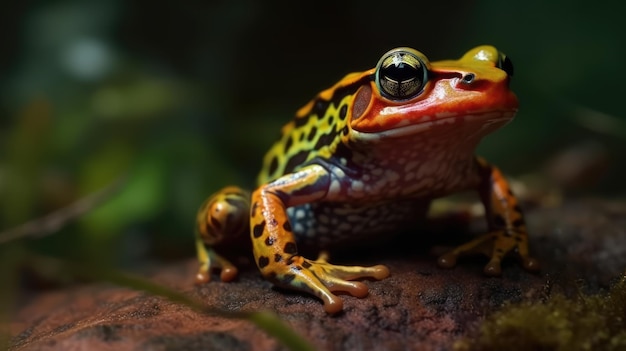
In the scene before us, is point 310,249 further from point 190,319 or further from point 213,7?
point 213,7

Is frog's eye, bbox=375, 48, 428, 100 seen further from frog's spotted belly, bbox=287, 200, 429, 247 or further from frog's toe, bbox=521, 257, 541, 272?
frog's toe, bbox=521, 257, 541, 272

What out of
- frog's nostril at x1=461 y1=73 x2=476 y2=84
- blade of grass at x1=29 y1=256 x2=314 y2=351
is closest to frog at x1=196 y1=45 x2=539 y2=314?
frog's nostril at x1=461 y1=73 x2=476 y2=84

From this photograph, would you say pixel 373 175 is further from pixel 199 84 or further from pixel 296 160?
pixel 199 84

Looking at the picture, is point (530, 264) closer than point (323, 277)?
No

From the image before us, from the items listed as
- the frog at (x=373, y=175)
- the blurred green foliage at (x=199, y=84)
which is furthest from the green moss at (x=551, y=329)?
the blurred green foliage at (x=199, y=84)

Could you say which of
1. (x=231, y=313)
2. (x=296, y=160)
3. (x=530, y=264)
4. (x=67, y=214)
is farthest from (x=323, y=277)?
(x=67, y=214)

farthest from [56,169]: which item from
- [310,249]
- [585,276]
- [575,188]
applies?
[575,188]
